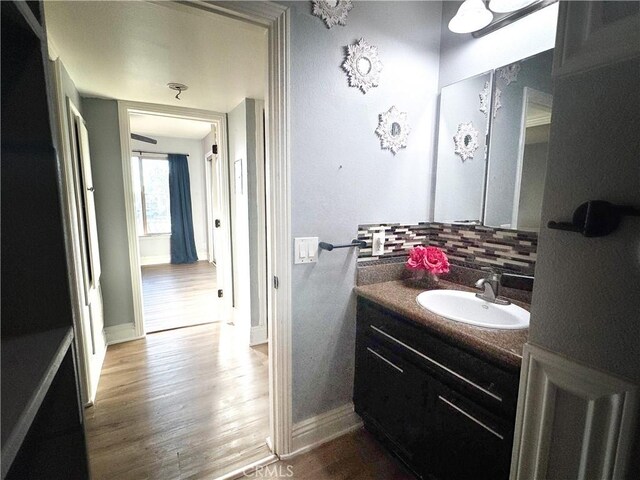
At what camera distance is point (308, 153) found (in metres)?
1.40

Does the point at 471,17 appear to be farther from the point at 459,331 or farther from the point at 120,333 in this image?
the point at 120,333

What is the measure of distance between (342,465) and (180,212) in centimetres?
559

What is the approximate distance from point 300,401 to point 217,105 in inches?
103

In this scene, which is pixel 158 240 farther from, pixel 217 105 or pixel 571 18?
pixel 571 18

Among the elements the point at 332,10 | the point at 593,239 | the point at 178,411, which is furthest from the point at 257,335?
the point at 593,239

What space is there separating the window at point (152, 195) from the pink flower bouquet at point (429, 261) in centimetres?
571

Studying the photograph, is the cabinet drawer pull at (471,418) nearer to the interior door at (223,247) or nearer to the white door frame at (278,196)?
the white door frame at (278,196)

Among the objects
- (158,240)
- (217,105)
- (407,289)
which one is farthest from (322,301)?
(158,240)

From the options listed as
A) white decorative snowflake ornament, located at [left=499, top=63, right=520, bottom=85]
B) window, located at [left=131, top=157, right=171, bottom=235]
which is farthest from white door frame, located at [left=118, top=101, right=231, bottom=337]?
window, located at [left=131, top=157, right=171, bottom=235]

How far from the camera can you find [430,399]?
1.21 meters

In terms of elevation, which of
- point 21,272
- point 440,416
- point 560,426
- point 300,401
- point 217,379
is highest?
point 21,272

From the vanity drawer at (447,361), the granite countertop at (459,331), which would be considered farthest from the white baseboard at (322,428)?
the granite countertop at (459,331)

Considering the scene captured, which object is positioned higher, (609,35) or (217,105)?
(217,105)

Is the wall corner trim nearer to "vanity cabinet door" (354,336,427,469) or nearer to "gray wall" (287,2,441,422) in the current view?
"vanity cabinet door" (354,336,427,469)
